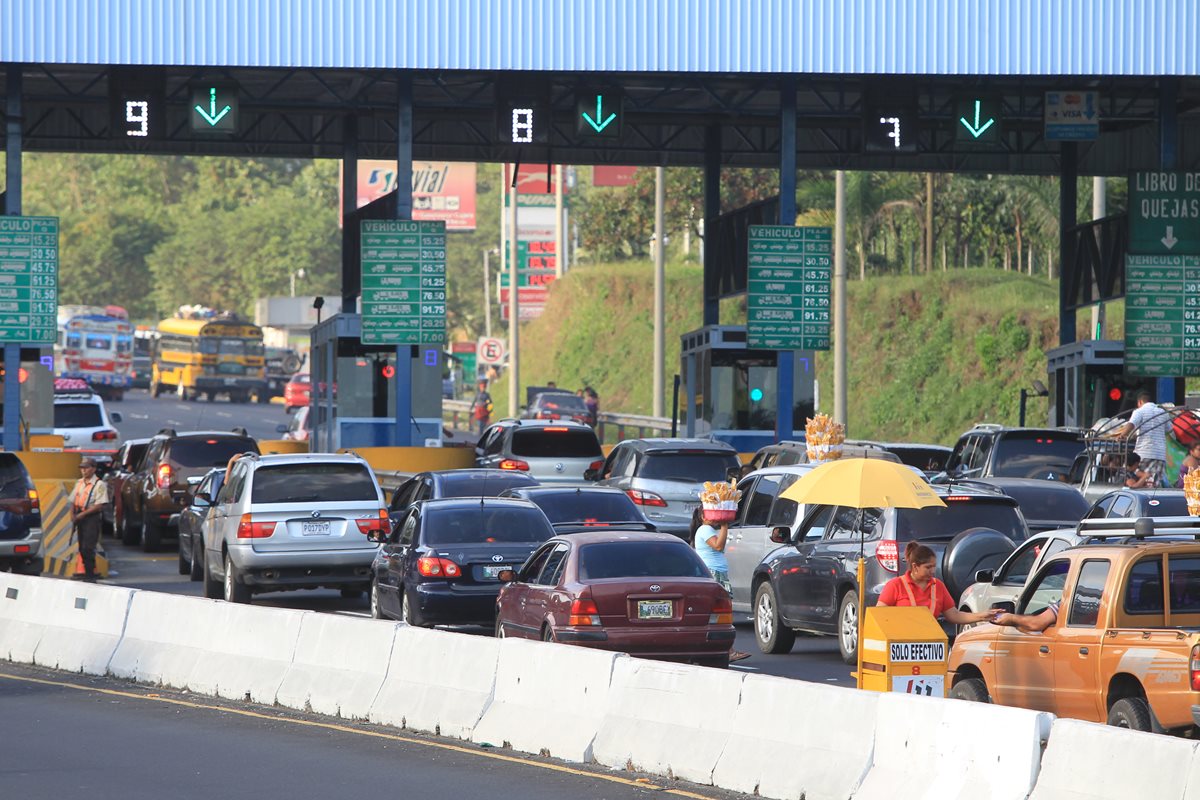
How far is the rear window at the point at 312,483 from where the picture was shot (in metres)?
22.7

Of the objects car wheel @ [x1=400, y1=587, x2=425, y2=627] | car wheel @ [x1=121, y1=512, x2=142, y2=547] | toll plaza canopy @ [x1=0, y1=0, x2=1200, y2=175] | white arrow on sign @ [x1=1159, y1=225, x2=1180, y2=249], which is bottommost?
car wheel @ [x1=121, y1=512, x2=142, y2=547]

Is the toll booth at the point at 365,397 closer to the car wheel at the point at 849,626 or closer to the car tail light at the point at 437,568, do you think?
the car tail light at the point at 437,568

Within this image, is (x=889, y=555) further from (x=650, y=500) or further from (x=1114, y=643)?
(x=650, y=500)

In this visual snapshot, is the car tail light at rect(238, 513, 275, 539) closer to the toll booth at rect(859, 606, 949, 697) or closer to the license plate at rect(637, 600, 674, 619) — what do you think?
the license plate at rect(637, 600, 674, 619)

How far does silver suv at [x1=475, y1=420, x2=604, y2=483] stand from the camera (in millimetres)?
30828

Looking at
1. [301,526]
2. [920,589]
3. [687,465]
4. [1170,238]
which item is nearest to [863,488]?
[920,589]

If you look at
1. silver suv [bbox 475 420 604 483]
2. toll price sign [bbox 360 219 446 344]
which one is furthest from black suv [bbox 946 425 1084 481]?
toll price sign [bbox 360 219 446 344]

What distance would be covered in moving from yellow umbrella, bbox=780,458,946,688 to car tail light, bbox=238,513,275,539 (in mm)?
8475

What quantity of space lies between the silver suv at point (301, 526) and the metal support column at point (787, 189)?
12906mm

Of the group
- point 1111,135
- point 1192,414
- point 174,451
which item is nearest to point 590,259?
point 1111,135

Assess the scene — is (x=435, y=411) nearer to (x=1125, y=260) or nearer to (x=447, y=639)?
(x=1125, y=260)

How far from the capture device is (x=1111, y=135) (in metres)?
45.1

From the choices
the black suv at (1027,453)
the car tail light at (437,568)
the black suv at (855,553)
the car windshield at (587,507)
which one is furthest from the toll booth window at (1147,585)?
the black suv at (1027,453)

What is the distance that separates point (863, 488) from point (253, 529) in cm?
922
